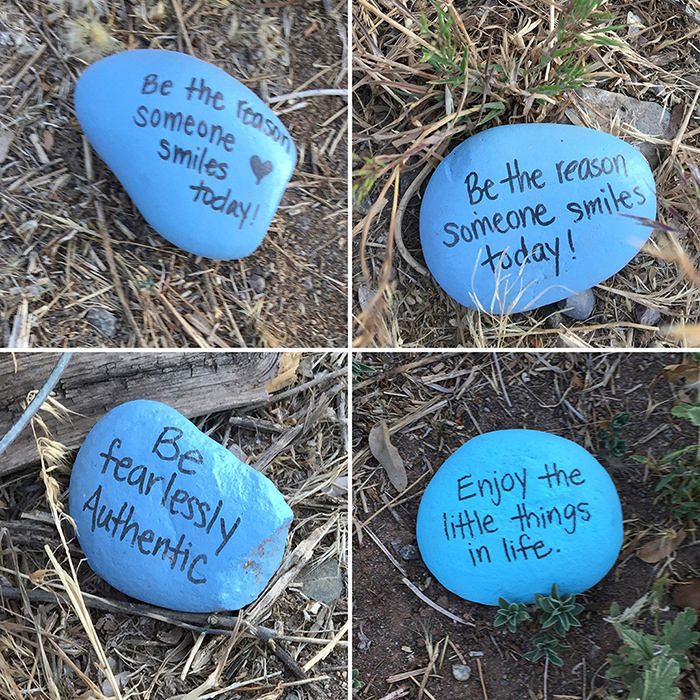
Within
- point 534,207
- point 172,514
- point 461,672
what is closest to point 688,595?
point 461,672

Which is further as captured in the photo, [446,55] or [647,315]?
[647,315]

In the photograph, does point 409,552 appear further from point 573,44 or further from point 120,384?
point 573,44

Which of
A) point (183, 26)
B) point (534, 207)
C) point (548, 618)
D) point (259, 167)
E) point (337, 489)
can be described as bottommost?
point (548, 618)

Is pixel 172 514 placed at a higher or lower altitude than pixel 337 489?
higher

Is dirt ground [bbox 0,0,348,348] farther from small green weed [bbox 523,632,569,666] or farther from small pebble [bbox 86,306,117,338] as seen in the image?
small green weed [bbox 523,632,569,666]

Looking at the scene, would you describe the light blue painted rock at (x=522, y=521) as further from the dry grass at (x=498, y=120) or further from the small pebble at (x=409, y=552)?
the dry grass at (x=498, y=120)

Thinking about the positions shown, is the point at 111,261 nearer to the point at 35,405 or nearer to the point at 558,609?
the point at 35,405

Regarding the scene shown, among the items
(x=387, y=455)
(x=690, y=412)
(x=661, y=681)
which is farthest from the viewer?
(x=387, y=455)

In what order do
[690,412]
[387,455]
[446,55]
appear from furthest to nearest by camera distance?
[387,455] → [446,55] → [690,412]
